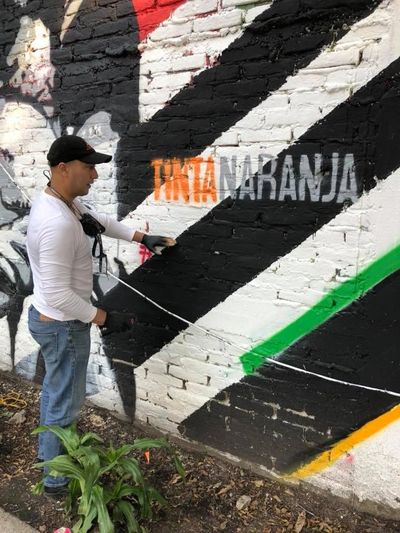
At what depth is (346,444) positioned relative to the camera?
2.47 meters

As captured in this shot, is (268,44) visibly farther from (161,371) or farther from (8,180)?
(8,180)

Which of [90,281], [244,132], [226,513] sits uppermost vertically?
[244,132]

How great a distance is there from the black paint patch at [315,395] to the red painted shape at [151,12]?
1.98 metres

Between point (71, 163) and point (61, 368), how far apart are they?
3.84ft

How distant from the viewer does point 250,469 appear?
2.84 metres

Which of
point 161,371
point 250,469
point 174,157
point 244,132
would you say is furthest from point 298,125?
point 250,469

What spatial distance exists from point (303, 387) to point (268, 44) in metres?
1.89

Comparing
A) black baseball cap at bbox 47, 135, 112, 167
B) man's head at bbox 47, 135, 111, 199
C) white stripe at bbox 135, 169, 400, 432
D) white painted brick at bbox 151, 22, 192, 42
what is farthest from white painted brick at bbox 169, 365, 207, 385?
white painted brick at bbox 151, 22, 192, 42

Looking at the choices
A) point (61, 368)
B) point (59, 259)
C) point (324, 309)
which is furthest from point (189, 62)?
point (61, 368)

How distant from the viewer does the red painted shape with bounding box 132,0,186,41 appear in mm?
2619

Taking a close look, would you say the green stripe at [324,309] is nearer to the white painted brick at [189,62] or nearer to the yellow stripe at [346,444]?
the yellow stripe at [346,444]

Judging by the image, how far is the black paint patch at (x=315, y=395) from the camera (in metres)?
2.28

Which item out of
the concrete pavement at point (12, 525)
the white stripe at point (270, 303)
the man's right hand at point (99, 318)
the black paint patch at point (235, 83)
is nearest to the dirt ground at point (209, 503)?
the concrete pavement at point (12, 525)

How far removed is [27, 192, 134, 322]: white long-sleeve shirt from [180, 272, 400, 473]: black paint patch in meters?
1.10
